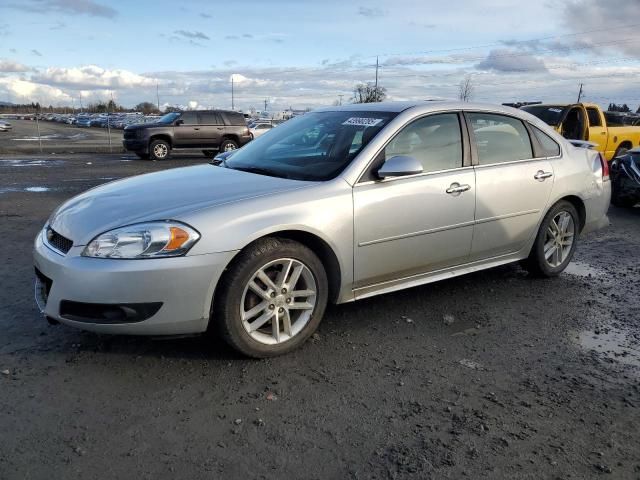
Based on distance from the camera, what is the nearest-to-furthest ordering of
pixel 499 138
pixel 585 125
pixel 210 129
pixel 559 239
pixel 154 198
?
pixel 154 198 → pixel 499 138 → pixel 559 239 → pixel 585 125 → pixel 210 129

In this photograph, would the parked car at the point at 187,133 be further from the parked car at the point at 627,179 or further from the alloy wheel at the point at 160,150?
the parked car at the point at 627,179

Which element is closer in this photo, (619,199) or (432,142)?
(432,142)

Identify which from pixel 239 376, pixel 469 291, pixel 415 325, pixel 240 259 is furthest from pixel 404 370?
pixel 469 291

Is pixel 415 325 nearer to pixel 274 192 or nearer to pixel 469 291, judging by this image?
pixel 469 291

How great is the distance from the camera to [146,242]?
3.09m

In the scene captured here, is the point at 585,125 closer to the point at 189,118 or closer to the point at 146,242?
the point at 146,242

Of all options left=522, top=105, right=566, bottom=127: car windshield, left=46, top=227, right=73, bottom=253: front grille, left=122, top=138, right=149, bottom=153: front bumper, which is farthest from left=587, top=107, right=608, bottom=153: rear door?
left=122, top=138, right=149, bottom=153: front bumper

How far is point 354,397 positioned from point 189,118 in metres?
17.9

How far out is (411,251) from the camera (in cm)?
399

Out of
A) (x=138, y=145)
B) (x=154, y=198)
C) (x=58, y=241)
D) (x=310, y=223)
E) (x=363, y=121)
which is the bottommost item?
(x=58, y=241)

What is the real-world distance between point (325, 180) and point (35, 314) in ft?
7.63

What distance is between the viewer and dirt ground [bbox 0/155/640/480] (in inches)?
97.0

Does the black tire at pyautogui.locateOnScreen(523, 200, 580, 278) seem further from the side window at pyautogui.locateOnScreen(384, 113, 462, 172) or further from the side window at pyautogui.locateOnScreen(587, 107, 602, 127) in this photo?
the side window at pyautogui.locateOnScreen(587, 107, 602, 127)

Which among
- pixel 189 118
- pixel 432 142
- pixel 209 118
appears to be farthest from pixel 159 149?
pixel 432 142
